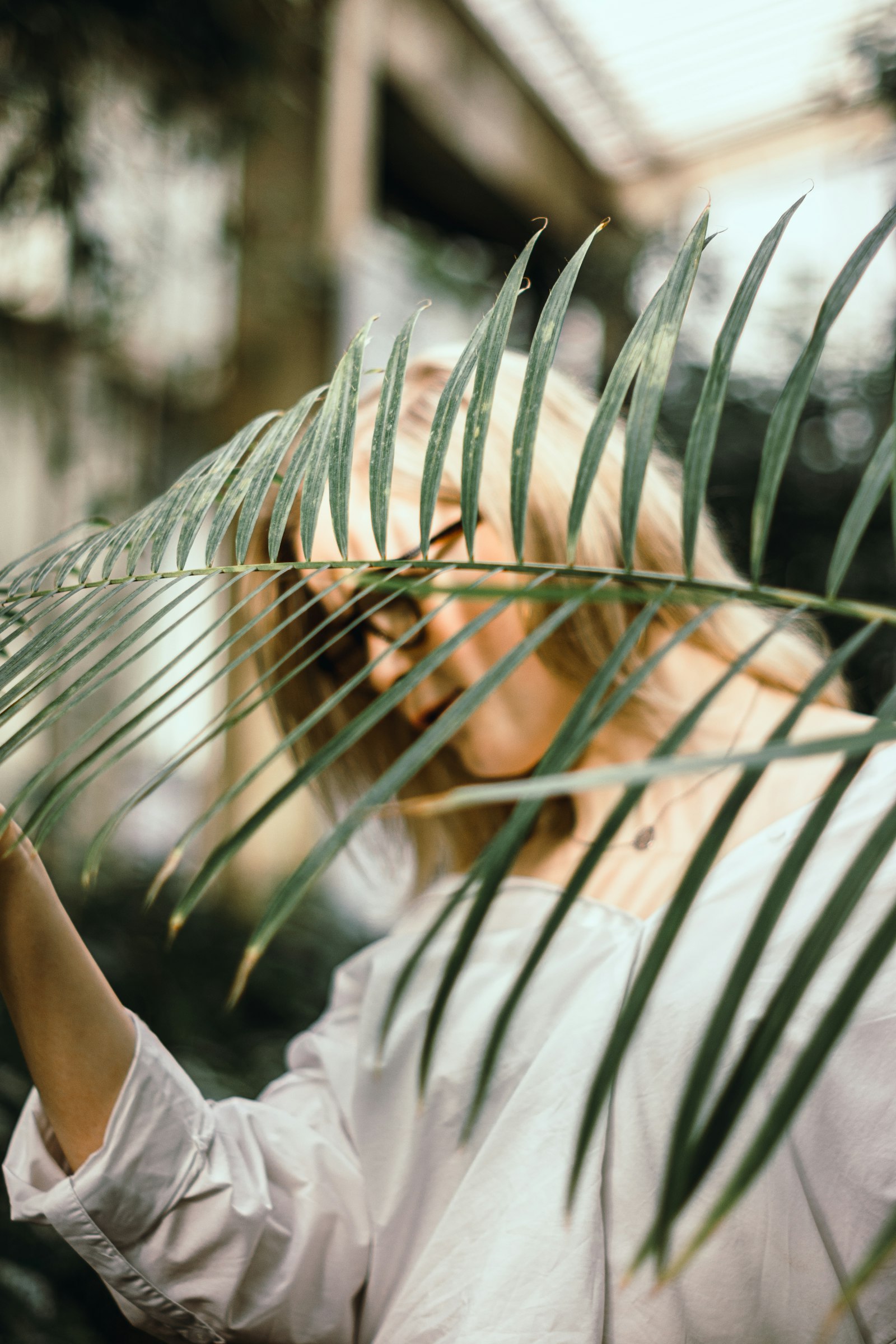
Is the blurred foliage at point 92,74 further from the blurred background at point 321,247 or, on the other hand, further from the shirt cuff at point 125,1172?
the shirt cuff at point 125,1172

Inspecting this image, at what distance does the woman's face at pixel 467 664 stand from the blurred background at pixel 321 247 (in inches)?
17.2

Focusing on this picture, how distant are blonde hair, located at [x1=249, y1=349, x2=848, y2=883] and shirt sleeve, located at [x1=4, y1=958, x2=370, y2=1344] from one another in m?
0.45

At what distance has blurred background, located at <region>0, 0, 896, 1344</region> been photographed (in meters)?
2.21

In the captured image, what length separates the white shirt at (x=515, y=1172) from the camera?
2.16 ft

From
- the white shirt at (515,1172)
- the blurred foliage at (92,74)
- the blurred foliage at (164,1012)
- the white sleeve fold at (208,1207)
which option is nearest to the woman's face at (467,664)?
the white shirt at (515,1172)

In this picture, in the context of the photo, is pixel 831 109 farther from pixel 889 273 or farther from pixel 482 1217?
pixel 482 1217

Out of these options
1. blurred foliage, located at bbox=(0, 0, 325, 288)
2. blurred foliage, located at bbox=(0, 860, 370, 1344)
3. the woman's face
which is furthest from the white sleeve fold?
blurred foliage, located at bbox=(0, 0, 325, 288)

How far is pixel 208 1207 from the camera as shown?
82 centimetres

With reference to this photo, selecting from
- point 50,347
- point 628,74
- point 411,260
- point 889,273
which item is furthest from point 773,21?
point 50,347

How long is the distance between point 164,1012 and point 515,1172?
164 centimetres

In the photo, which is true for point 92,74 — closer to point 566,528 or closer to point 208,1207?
point 566,528

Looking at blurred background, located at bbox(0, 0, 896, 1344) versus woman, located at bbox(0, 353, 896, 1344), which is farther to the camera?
blurred background, located at bbox(0, 0, 896, 1344)

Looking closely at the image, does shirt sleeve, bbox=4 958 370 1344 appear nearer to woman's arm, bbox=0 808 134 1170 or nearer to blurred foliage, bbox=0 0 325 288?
woman's arm, bbox=0 808 134 1170

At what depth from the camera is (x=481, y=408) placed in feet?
1.53
